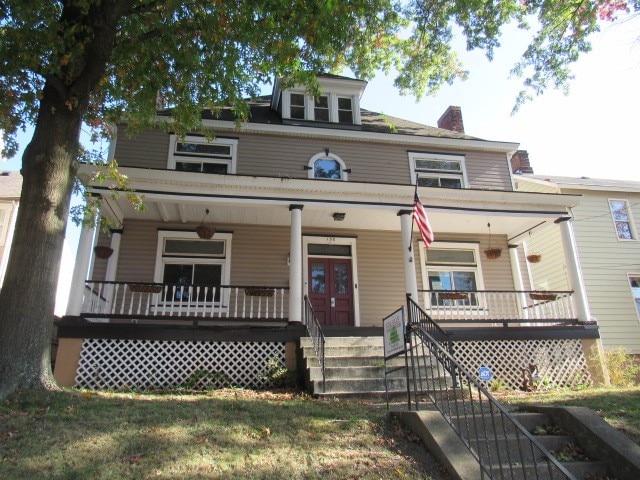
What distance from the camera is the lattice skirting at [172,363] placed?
8.94 m

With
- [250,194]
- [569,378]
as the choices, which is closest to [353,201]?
[250,194]

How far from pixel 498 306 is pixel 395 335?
738 centimetres

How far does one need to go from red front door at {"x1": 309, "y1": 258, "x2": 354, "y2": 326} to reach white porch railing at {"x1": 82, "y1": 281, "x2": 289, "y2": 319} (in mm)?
904

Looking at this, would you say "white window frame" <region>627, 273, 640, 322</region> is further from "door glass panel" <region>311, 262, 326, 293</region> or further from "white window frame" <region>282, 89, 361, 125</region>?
"door glass panel" <region>311, 262, 326, 293</region>

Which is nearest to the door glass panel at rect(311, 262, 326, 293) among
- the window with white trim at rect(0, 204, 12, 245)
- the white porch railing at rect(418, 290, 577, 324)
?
the white porch railing at rect(418, 290, 577, 324)

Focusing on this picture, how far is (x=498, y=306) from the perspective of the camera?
12.8 m

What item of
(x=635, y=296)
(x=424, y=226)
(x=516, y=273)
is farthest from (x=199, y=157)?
(x=635, y=296)

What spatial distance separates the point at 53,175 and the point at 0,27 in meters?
2.86

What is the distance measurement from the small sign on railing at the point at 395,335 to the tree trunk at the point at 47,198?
4.59 meters

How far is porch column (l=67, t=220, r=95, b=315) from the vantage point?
9.12 metres

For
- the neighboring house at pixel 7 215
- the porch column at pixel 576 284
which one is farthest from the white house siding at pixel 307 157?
the neighboring house at pixel 7 215

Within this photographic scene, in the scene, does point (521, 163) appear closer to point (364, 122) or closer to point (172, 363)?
point (364, 122)

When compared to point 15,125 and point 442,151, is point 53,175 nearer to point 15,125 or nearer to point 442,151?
point 15,125

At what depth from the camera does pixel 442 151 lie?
13.8 metres
